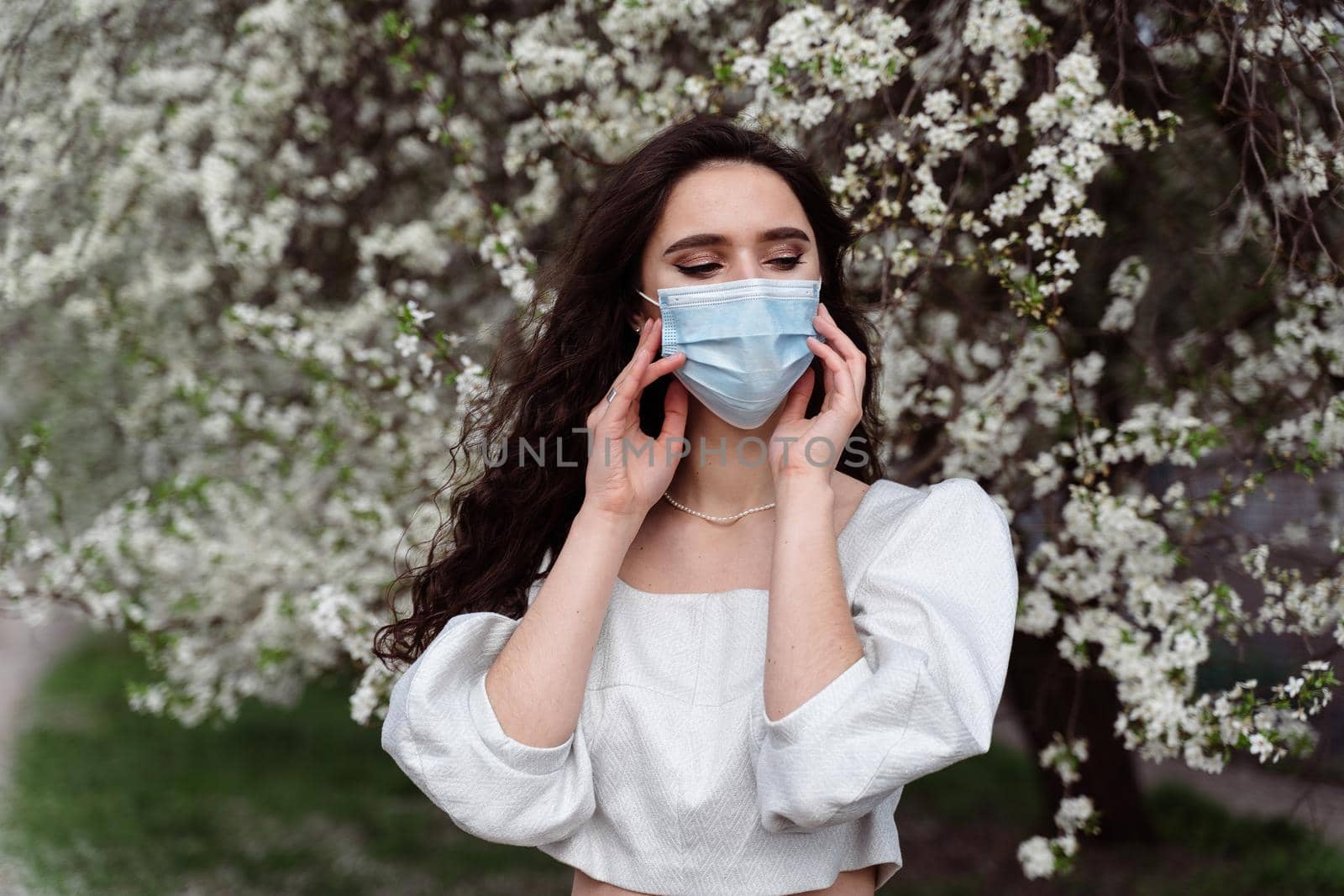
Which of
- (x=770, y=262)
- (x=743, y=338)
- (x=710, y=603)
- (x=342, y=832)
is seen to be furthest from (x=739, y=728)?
(x=342, y=832)

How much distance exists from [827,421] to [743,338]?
Answer: 0.19m

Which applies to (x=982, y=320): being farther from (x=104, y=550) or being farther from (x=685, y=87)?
(x=104, y=550)

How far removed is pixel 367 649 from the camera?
2.87 metres

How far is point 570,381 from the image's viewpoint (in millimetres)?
2066

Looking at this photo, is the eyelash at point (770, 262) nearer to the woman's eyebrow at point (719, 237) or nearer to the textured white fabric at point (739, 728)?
the woman's eyebrow at point (719, 237)

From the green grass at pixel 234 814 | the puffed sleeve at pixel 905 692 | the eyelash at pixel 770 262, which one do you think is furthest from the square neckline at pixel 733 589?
the green grass at pixel 234 814

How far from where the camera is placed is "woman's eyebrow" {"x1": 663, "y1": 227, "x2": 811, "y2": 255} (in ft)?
5.81

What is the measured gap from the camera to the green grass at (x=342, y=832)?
4.71 m

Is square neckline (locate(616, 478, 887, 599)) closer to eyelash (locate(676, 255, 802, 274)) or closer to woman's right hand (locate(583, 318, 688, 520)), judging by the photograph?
woman's right hand (locate(583, 318, 688, 520))

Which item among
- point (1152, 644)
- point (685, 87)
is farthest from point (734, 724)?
point (685, 87)

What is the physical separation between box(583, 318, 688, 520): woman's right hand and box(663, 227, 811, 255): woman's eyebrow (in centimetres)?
14

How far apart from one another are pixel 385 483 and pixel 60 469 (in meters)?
2.73

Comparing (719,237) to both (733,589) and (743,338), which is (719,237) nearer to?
(743,338)

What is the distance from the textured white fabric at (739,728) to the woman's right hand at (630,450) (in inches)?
8.0
